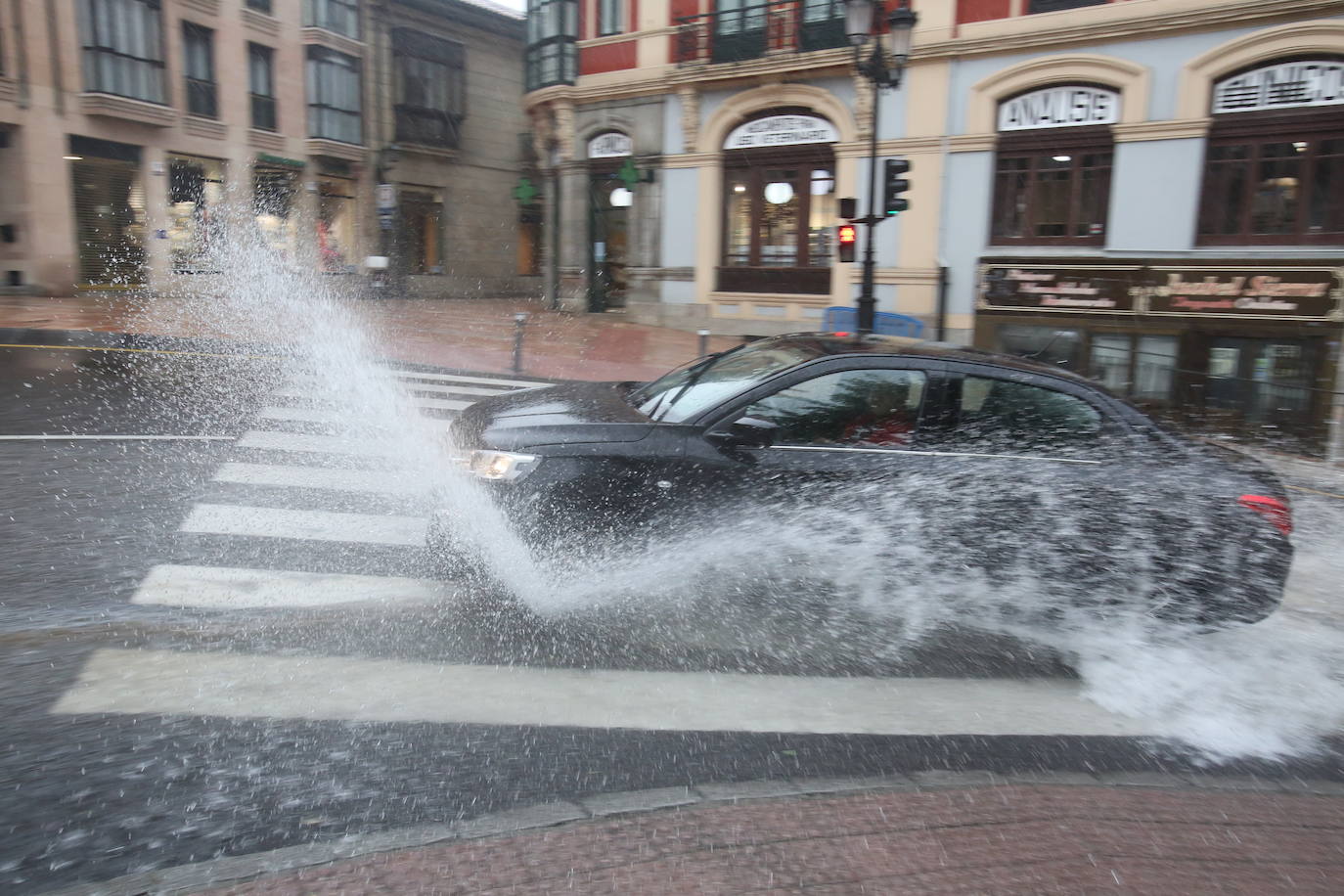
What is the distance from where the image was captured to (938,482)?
15.1 ft

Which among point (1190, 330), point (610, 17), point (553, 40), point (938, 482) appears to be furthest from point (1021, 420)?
point (553, 40)

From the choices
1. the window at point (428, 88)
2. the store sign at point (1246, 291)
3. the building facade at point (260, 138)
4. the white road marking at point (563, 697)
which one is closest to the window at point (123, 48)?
the building facade at point (260, 138)

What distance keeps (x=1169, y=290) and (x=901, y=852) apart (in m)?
15.2

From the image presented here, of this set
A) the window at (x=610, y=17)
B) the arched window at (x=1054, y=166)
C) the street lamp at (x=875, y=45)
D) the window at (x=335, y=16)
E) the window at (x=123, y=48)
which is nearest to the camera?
the street lamp at (x=875, y=45)

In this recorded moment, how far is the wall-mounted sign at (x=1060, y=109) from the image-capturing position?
55.8 ft

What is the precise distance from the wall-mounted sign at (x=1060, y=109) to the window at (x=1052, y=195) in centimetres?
43

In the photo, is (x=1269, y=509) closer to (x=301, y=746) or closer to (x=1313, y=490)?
(x=301, y=746)

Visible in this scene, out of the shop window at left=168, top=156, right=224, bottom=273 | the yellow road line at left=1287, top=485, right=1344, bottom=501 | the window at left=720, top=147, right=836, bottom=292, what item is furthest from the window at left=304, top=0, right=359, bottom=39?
the yellow road line at left=1287, top=485, right=1344, bottom=501

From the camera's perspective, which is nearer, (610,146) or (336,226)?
(610,146)

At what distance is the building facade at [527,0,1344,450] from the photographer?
14883 mm

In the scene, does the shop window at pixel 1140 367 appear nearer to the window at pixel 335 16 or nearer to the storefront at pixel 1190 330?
the storefront at pixel 1190 330

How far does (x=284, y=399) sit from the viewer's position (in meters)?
10.5

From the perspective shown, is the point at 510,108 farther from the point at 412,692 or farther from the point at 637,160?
the point at 412,692

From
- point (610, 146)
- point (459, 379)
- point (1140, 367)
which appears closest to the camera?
point (459, 379)
